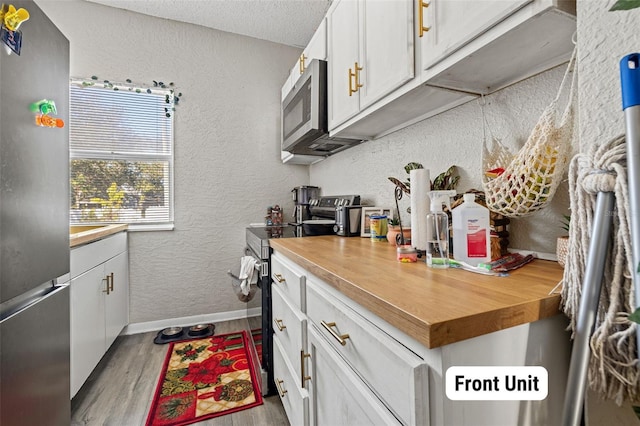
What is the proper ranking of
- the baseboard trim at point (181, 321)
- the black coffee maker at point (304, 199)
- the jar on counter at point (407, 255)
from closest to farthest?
the jar on counter at point (407, 255) < the baseboard trim at point (181, 321) < the black coffee maker at point (304, 199)

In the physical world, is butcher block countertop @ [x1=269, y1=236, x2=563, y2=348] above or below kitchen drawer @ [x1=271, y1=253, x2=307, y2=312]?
above

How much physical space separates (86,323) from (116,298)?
556 millimetres

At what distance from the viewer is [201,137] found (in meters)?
2.59

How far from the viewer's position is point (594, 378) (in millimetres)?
500

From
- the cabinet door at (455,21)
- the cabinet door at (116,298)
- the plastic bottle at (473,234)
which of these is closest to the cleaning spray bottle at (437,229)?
the plastic bottle at (473,234)

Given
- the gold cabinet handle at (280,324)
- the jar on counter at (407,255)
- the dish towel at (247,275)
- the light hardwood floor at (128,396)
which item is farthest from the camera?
the dish towel at (247,275)

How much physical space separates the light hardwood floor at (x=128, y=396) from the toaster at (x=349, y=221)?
1.01m

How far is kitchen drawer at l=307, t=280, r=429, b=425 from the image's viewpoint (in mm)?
471

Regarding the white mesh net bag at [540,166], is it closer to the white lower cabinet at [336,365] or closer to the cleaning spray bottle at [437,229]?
the cleaning spray bottle at [437,229]

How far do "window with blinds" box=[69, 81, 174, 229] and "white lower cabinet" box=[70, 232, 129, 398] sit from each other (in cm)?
31

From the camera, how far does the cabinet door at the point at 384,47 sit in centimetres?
97

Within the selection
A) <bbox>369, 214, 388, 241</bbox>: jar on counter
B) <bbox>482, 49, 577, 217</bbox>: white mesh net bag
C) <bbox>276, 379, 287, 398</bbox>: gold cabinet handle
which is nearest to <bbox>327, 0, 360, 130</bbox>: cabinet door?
<bbox>369, 214, 388, 241</bbox>: jar on counter

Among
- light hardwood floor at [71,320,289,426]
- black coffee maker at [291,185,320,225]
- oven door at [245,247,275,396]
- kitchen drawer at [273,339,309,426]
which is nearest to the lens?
kitchen drawer at [273,339,309,426]

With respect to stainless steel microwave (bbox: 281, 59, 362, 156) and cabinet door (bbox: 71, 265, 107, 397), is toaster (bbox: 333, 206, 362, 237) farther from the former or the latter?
cabinet door (bbox: 71, 265, 107, 397)
